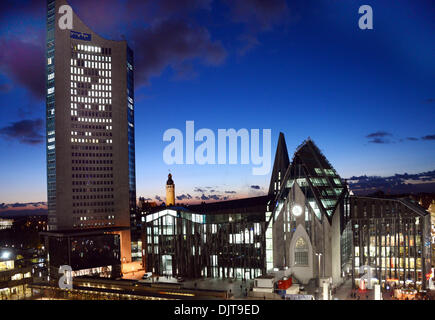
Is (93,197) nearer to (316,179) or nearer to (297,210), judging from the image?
(297,210)

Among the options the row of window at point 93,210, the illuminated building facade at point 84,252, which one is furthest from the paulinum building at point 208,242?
the row of window at point 93,210

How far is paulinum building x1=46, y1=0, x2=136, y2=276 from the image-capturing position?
11544 centimetres

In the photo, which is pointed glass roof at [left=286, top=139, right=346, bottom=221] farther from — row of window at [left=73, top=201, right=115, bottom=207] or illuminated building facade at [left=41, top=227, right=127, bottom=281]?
row of window at [left=73, top=201, right=115, bottom=207]

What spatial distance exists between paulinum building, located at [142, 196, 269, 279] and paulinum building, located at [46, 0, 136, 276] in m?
35.2

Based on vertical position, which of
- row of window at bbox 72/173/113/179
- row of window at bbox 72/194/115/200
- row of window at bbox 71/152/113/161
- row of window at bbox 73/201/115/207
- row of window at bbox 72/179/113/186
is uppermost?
row of window at bbox 71/152/113/161

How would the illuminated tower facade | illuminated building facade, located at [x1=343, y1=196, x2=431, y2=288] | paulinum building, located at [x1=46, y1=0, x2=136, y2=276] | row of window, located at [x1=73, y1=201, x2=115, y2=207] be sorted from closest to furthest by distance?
illuminated building facade, located at [x1=343, y1=196, x2=431, y2=288] < paulinum building, located at [x1=46, y1=0, x2=136, y2=276] < row of window, located at [x1=73, y1=201, x2=115, y2=207] < the illuminated tower facade

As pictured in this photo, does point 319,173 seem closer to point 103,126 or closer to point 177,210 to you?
point 177,210

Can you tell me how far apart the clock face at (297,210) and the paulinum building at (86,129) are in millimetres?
61661

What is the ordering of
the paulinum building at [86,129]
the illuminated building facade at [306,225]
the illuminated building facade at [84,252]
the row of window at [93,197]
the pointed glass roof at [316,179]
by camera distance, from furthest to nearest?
1. the row of window at [93,197]
2. the paulinum building at [86,129]
3. the illuminated building facade at [84,252]
4. the pointed glass roof at [316,179]
5. the illuminated building facade at [306,225]

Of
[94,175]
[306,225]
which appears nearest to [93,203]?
[94,175]

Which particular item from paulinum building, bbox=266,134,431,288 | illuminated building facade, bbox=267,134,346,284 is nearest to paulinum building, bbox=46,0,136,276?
illuminated building facade, bbox=267,134,346,284

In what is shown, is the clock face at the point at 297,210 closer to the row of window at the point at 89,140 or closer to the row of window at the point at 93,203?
the row of window at the point at 93,203

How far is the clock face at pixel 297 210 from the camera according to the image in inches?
2879
